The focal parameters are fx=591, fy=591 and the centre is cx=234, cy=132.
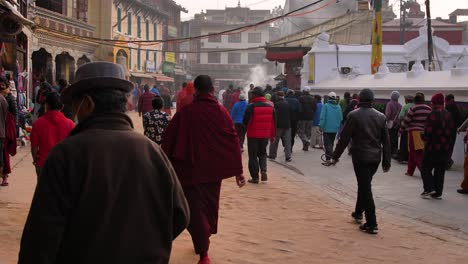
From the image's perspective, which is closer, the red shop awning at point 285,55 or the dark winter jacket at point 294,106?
the dark winter jacket at point 294,106

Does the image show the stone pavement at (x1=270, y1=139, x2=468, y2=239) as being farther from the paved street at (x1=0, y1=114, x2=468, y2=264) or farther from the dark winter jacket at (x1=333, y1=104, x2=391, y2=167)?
the dark winter jacket at (x1=333, y1=104, x2=391, y2=167)

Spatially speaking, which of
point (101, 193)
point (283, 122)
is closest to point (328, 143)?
point (283, 122)

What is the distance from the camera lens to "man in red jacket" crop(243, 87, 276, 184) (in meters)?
10.6

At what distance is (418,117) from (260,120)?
2.85 metres

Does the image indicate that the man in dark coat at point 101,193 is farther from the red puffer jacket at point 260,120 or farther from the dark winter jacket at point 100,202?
the red puffer jacket at point 260,120

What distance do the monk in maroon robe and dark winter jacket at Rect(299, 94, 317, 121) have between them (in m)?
10.7

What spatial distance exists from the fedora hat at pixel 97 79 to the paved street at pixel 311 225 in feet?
10.5

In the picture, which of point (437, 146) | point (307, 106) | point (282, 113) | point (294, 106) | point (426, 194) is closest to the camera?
point (437, 146)

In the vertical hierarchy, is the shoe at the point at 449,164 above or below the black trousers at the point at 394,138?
below

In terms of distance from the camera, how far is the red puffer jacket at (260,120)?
1057 centimetres

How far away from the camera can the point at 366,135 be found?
23.0 feet

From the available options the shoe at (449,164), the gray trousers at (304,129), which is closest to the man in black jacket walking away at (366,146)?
the shoe at (449,164)

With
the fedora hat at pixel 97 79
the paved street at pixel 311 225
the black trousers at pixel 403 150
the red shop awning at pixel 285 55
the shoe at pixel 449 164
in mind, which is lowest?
the paved street at pixel 311 225

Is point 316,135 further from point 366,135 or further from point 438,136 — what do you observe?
point 366,135
